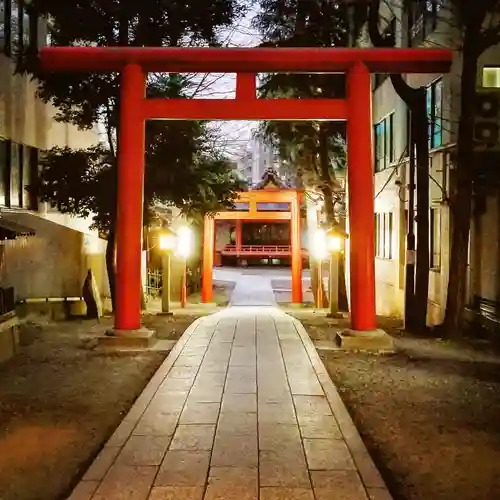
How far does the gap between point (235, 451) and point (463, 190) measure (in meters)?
9.45

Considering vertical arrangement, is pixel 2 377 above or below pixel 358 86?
below

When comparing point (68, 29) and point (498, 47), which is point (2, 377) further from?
point (498, 47)

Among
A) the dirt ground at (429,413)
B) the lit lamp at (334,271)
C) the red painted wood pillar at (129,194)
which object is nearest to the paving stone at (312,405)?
the dirt ground at (429,413)

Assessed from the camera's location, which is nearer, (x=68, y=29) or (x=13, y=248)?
(x=68, y=29)

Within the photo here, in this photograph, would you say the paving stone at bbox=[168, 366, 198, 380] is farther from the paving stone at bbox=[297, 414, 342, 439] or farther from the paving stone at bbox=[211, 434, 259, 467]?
the paving stone at bbox=[211, 434, 259, 467]

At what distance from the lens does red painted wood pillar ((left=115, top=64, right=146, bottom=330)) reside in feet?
44.0

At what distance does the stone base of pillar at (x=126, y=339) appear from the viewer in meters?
13.4

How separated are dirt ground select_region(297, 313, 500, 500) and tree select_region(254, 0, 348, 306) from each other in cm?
1050

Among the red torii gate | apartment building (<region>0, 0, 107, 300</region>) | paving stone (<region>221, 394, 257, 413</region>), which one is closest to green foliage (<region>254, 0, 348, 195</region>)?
apartment building (<region>0, 0, 107, 300</region>)

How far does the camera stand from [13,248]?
18703 millimetres

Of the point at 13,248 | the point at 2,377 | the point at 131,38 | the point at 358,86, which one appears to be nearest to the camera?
the point at 2,377

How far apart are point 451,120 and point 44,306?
38.7ft

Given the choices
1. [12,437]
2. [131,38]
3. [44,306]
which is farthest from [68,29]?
[12,437]

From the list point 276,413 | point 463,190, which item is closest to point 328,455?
point 276,413
